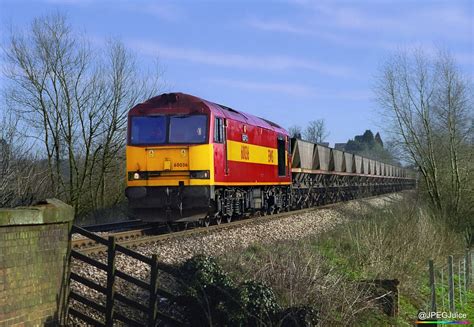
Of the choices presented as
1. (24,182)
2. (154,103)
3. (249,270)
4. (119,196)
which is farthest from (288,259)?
(119,196)

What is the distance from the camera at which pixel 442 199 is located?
938 inches

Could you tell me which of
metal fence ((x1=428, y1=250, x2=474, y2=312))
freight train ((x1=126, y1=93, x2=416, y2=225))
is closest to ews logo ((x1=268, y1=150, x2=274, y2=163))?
freight train ((x1=126, y1=93, x2=416, y2=225))

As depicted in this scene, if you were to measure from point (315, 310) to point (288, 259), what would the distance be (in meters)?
1.73

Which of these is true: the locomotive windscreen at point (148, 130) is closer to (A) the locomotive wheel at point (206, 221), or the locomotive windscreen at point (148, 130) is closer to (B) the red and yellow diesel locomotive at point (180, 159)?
(B) the red and yellow diesel locomotive at point (180, 159)

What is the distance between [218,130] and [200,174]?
1.53 m

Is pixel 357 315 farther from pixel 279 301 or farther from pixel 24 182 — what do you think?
pixel 24 182

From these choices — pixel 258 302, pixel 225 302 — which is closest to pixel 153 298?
pixel 225 302

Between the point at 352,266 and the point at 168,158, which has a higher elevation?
the point at 168,158

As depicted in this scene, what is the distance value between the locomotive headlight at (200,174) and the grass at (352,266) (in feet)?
10.2

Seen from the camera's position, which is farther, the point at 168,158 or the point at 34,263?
the point at 168,158

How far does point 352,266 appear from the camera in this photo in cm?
1072

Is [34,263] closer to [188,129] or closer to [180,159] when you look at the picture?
[180,159]

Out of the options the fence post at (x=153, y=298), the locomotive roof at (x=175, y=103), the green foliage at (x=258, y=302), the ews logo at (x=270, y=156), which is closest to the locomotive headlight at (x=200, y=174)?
the locomotive roof at (x=175, y=103)

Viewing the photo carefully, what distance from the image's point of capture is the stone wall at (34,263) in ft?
20.8
